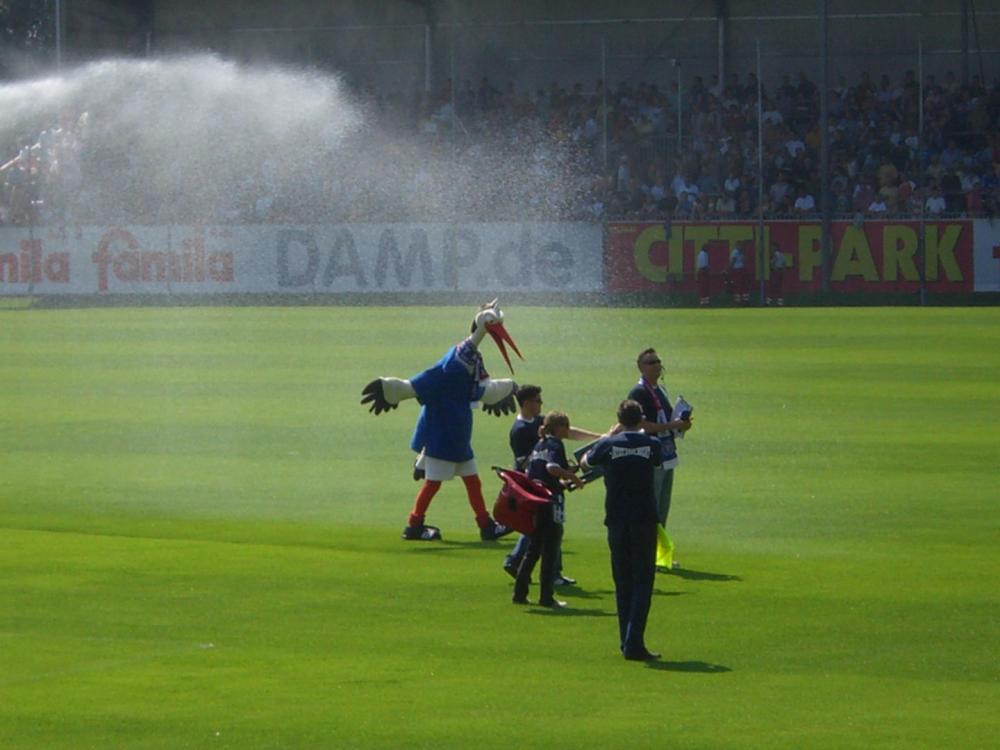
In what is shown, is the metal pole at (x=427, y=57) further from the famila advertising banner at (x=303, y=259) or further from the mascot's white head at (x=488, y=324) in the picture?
the mascot's white head at (x=488, y=324)

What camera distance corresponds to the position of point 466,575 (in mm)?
13820

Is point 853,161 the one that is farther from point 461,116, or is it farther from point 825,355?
point 825,355

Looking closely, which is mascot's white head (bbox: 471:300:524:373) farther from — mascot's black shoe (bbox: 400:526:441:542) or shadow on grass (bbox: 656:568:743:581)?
shadow on grass (bbox: 656:568:743:581)

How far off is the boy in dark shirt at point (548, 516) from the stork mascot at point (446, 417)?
2.69m

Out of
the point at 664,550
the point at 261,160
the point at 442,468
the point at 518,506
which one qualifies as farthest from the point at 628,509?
the point at 261,160

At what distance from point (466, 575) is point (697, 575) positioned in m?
1.74

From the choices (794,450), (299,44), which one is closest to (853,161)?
(299,44)

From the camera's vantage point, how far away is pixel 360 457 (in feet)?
69.1

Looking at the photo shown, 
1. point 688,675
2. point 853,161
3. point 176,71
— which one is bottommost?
point 688,675

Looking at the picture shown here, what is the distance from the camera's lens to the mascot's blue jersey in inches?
600

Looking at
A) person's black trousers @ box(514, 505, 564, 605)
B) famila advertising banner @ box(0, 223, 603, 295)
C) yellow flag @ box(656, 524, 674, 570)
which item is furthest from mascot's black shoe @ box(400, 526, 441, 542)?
famila advertising banner @ box(0, 223, 603, 295)

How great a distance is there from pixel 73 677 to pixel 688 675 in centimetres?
350

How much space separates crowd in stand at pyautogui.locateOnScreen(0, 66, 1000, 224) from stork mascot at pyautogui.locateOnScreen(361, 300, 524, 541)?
26222 millimetres

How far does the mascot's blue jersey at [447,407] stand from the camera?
15.2 metres
